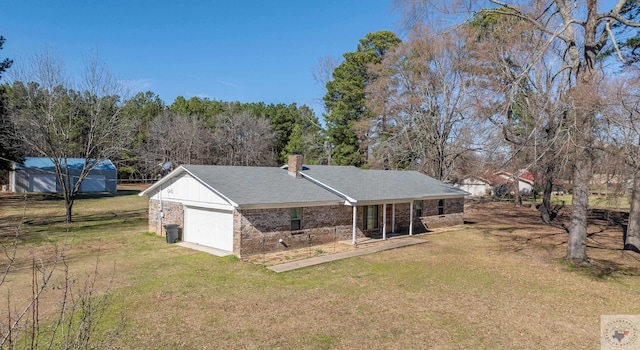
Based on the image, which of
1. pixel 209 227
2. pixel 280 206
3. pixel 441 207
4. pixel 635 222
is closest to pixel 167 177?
pixel 209 227

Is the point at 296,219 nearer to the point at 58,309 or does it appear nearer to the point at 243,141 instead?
the point at 58,309

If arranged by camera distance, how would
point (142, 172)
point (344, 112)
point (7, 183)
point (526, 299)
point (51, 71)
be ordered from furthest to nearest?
point (142, 172) < point (7, 183) < point (344, 112) < point (51, 71) < point (526, 299)

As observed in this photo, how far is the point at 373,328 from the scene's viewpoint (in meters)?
8.49

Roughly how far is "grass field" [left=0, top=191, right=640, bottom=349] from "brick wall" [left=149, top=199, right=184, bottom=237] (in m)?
1.39

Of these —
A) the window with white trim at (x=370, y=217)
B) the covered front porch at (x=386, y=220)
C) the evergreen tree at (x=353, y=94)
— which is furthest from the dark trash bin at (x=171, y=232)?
the evergreen tree at (x=353, y=94)

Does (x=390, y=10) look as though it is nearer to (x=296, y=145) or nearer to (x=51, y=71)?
(x=51, y=71)

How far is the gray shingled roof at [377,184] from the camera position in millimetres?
19562

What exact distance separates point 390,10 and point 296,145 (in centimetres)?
3856

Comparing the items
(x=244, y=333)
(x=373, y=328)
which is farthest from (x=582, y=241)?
(x=244, y=333)

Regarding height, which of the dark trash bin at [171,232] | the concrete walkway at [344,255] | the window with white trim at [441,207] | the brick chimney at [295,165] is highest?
the brick chimney at [295,165]

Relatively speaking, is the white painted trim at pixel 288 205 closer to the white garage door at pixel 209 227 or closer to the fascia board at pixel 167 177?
the white garage door at pixel 209 227

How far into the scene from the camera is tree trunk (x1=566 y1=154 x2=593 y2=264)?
46.2 feet

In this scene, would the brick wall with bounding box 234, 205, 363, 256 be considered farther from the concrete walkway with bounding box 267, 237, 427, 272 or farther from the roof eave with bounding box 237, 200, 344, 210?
the concrete walkway with bounding box 267, 237, 427, 272
